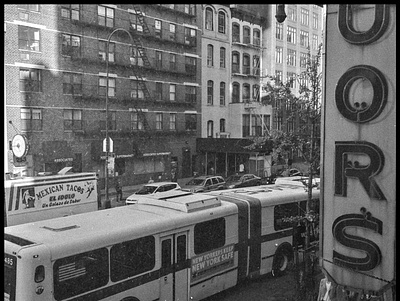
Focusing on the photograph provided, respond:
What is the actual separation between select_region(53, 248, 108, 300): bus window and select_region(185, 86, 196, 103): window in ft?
88.5

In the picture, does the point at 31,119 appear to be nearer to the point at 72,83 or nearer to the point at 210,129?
the point at 72,83

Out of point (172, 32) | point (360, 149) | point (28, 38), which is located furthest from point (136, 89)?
point (360, 149)

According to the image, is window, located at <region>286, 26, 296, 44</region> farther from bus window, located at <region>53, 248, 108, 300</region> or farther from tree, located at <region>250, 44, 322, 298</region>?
bus window, located at <region>53, 248, 108, 300</region>

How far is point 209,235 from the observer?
8914 millimetres

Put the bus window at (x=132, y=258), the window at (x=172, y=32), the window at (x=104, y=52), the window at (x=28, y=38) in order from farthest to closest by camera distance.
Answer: the window at (x=172, y=32) → the window at (x=104, y=52) → the window at (x=28, y=38) → the bus window at (x=132, y=258)

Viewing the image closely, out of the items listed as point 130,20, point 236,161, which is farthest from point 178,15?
point 236,161

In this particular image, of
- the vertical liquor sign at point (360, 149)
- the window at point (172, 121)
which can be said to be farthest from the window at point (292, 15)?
the vertical liquor sign at point (360, 149)

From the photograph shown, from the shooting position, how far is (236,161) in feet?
113

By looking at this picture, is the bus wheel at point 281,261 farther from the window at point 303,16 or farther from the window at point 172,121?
the window at point 303,16

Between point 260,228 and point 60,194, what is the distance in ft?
24.4

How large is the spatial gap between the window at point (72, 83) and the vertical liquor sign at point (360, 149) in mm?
22792

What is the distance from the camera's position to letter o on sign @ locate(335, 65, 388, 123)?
15.3 ft

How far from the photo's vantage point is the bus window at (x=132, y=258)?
707cm

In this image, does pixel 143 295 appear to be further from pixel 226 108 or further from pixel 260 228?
pixel 226 108
